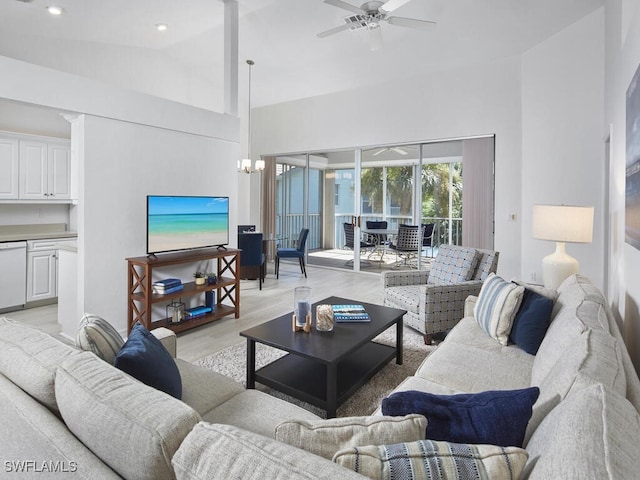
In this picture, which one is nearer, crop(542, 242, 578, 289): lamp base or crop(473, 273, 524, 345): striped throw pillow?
crop(473, 273, 524, 345): striped throw pillow

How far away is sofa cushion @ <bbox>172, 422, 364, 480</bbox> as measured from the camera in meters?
0.68

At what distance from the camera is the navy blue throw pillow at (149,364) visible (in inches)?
51.8

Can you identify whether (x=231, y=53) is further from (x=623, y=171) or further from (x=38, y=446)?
(x=38, y=446)

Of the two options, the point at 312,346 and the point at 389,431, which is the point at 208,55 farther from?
the point at 389,431

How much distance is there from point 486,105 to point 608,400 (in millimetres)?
5574

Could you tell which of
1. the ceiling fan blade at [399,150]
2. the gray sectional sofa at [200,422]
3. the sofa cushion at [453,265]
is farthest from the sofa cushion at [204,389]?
the ceiling fan blade at [399,150]

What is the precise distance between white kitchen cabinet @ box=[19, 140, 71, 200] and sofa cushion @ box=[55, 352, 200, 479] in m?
4.75

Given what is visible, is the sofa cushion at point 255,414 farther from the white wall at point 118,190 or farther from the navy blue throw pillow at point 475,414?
the white wall at point 118,190

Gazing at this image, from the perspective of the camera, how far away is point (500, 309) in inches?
93.2

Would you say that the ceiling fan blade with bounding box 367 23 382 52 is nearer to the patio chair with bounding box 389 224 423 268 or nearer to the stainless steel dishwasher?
the patio chair with bounding box 389 224 423 268

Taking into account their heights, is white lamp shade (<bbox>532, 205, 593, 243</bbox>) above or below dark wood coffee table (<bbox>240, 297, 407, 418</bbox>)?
above

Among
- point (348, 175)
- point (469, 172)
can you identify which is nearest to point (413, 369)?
point (469, 172)

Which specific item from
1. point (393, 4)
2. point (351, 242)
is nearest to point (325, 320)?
point (393, 4)

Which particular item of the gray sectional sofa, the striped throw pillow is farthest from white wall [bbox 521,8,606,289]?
the gray sectional sofa
